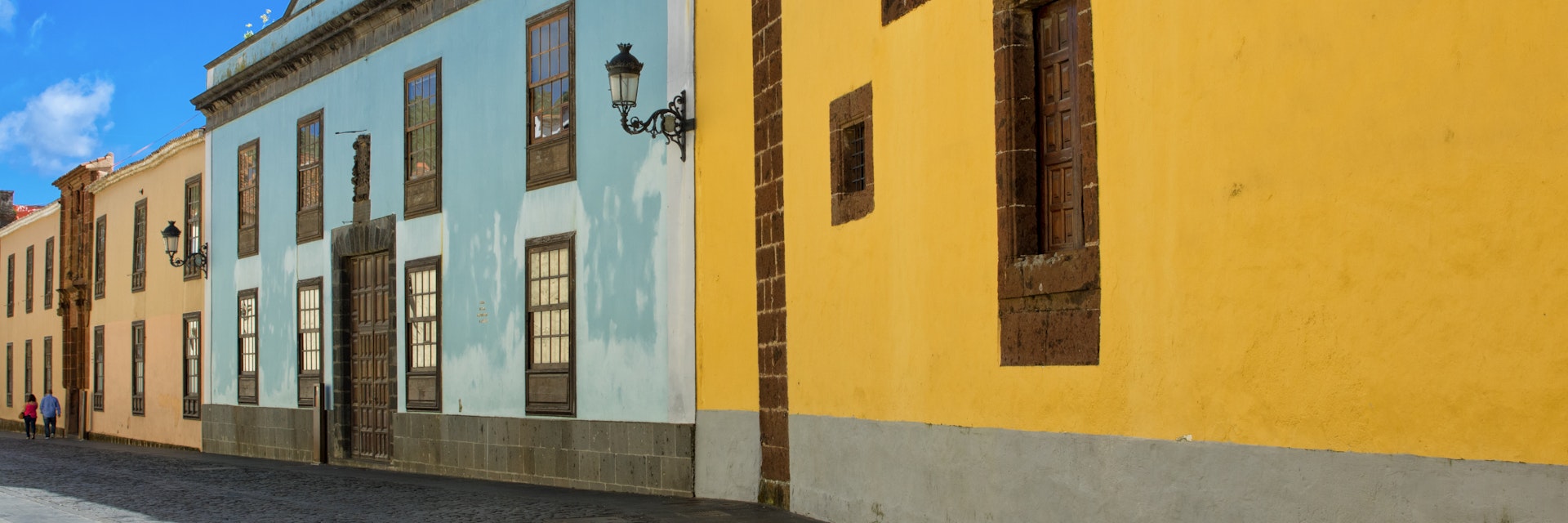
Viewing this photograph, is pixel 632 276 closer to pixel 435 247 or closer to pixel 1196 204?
pixel 435 247

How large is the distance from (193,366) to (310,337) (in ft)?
21.1

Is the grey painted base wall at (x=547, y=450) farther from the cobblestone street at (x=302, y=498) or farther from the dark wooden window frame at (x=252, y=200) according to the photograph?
the dark wooden window frame at (x=252, y=200)

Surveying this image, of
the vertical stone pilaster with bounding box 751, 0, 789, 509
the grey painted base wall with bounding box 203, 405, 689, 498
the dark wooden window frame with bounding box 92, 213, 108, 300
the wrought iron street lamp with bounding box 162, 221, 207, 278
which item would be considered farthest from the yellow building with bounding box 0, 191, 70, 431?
the vertical stone pilaster with bounding box 751, 0, 789, 509

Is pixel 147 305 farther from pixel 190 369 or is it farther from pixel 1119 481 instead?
pixel 1119 481

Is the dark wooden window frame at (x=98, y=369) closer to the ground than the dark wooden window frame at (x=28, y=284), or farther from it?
closer to the ground

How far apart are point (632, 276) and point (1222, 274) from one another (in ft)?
26.7

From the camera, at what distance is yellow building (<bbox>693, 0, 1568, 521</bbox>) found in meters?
5.68

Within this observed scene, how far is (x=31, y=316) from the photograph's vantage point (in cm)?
4025

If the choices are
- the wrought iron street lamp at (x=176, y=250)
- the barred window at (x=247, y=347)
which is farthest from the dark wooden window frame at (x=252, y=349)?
the wrought iron street lamp at (x=176, y=250)

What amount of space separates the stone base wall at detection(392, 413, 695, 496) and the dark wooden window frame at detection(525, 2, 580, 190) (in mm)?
2343

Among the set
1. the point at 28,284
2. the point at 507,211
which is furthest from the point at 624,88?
the point at 28,284

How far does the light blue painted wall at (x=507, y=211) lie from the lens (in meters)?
14.2

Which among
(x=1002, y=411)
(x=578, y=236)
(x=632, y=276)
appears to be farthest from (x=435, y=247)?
(x=1002, y=411)

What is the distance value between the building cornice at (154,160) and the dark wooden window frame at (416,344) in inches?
360
